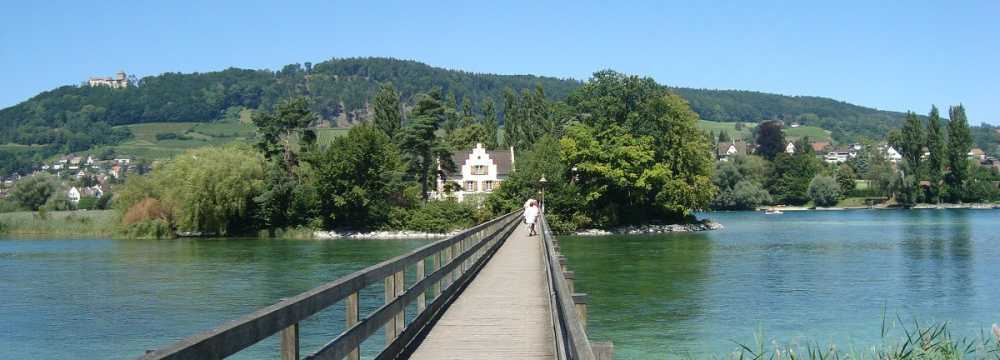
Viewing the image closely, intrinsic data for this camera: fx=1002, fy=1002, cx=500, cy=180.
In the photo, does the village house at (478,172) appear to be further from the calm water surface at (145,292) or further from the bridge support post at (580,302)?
the bridge support post at (580,302)

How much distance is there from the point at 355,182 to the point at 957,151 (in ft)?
263

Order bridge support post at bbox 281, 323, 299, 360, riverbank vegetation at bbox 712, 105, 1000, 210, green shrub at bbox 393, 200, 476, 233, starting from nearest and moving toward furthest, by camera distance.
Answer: bridge support post at bbox 281, 323, 299, 360 < green shrub at bbox 393, 200, 476, 233 < riverbank vegetation at bbox 712, 105, 1000, 210

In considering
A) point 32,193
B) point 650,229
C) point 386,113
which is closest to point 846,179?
point 386,113

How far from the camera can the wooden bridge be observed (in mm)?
4953

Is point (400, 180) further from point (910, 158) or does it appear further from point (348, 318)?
→ point (910, 158)

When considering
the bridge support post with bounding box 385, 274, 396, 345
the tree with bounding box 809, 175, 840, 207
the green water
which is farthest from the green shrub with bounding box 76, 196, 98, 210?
the bridge support post with bounding box 385, 274, 396, 345

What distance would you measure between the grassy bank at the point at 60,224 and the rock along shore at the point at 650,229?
122ft

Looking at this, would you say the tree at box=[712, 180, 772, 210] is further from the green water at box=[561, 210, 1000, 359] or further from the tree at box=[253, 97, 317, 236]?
the green water at box=[561, 210, 1000, 359]

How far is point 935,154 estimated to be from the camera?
405ft

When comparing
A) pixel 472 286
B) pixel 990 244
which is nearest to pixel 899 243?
pixel 990 244

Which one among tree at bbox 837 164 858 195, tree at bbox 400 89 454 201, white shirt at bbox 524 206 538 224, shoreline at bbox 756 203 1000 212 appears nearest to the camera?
white shirt at bbox 524 206 538 224

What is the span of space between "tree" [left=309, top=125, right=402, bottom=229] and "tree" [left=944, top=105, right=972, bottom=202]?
7573 cm

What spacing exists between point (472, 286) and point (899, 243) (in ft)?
149

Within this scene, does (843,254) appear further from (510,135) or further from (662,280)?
(510,135)
